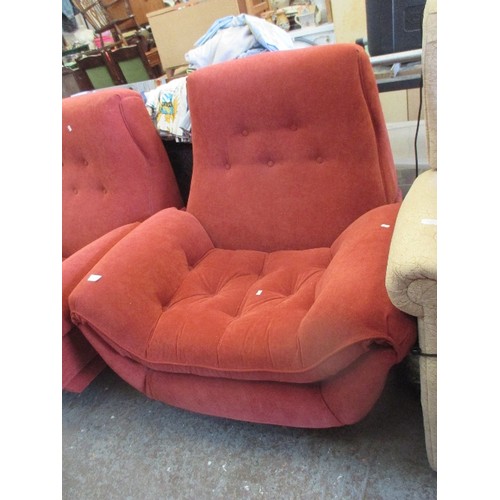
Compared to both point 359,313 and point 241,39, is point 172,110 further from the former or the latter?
point 359,313

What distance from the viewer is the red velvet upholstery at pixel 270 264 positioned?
2.72 feet

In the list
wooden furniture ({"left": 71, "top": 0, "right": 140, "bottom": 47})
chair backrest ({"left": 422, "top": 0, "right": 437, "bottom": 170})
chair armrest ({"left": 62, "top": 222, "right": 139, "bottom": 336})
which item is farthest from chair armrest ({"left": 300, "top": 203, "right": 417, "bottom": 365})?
wooden furniture ({"left": 71, "top": 0, "right": 140, "bottom": 47})

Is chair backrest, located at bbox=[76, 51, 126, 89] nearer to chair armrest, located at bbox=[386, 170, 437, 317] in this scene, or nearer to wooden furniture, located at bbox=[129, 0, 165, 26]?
wooden furniture, located at bbox=[129, 0, 165, 26]

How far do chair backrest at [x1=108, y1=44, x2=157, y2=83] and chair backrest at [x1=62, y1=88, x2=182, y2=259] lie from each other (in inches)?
89.8

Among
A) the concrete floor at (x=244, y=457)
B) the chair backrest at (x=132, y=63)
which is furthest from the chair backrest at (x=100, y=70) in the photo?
the concrete floor at (x=244, y=457)

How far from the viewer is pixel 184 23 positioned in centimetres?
241

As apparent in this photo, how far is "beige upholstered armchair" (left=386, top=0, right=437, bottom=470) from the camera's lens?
→ 67 cm

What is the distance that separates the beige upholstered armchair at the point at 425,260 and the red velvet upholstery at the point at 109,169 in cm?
90

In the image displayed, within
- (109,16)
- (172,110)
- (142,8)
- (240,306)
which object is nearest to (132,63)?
(142,8)

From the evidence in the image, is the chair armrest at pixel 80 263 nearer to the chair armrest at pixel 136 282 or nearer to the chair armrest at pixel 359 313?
the chair armrest at pixel 136 282
